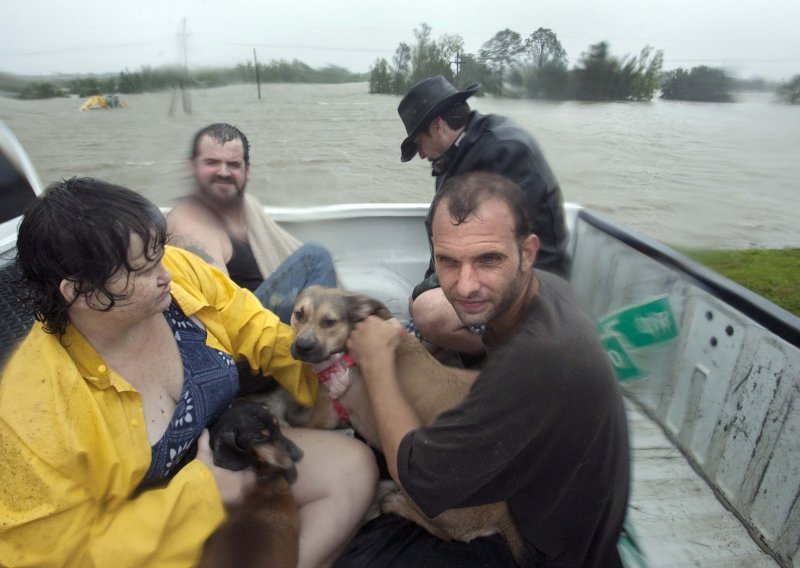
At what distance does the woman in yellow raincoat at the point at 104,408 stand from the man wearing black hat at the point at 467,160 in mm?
1475

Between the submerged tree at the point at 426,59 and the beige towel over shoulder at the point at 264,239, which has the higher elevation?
the submerged tree at the point at 426,59

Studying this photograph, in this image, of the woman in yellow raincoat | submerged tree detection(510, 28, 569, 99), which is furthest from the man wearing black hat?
the woman in yellow raincoat

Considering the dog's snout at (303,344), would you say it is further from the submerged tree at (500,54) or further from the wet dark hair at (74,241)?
the submerged tree at (500,54)

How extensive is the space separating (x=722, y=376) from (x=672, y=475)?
55 centimetres

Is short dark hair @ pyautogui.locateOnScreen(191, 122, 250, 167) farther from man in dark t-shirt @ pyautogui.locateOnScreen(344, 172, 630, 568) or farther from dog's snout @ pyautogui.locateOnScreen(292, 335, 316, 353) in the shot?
man in dark t-shirt @ pyautogui.locateOnScreen(344, 172, 630, 568)

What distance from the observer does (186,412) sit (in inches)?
74.5

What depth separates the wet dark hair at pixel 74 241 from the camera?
59.0 inches

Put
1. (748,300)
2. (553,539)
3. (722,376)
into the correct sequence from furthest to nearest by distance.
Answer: (722,376) < (748,300) < (553,539)

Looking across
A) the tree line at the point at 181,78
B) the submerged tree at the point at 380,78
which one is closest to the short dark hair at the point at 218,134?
the tree line at the point at 181,78

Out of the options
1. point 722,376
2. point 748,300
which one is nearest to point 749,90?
point 748,300

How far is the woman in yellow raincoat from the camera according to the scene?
1394mm

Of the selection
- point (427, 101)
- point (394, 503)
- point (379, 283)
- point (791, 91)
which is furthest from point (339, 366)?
point (791, 91)

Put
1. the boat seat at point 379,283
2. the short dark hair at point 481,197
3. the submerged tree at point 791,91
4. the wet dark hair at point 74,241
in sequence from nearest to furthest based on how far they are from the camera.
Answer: the wet dark hair at point 74,241
the short dark hair at point 481,197
the submerged tree at point 791,91
the boat seat at point 379,283

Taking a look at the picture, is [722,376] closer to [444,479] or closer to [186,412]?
[444,479]
